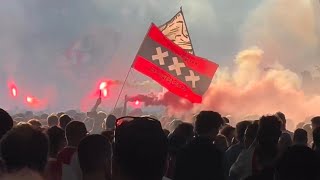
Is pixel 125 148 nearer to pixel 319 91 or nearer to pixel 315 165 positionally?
pixel 315 165

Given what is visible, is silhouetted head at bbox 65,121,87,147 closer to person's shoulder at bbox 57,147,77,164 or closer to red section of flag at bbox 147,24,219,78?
person's shoulder at bbox 57,147,77,164

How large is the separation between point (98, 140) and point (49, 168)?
100 centimetres

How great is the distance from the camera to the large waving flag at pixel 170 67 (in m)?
12.4

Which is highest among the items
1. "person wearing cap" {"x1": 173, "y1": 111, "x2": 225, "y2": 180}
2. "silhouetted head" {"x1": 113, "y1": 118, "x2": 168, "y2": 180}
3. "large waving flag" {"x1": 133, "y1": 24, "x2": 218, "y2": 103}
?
"large waving flag" {"x1": 133, "y1": 24, "x2": 218, "y2": 103}

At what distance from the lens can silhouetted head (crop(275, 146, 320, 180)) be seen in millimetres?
2793

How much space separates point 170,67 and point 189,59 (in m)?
0.57

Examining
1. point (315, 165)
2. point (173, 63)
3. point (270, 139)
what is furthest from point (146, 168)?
point (173, 63)

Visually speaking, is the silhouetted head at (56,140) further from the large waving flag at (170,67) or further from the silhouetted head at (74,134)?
the large waving flag at (170,67)

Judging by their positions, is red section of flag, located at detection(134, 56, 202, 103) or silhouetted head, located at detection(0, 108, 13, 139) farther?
red section of flag, located at detection(134, 56, 202, 103)

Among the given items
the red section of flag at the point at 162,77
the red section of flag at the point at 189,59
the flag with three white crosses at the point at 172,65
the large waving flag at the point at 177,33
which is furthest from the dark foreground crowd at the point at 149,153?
the large waving flag at the point at 177,33

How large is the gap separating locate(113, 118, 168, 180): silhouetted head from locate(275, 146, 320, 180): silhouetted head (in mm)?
659

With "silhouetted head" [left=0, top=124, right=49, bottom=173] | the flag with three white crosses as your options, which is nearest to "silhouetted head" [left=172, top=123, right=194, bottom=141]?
"silhouetted head" [left=0, top=124, right=49, bottom=173]

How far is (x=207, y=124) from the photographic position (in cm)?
506

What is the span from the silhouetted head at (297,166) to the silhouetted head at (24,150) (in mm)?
1226
